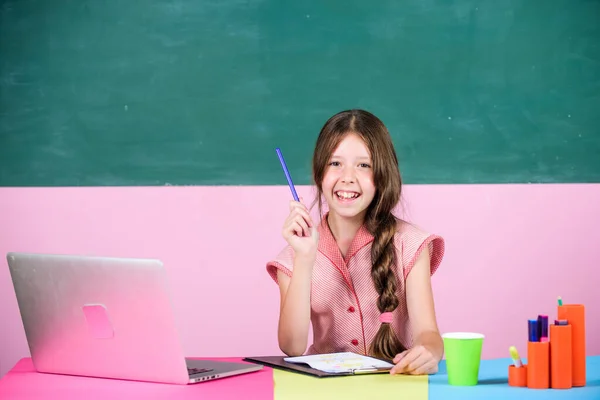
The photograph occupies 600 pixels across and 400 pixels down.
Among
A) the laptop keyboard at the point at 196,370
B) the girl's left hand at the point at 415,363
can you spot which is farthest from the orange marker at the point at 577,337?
the laptop keyboard at the point at 196,370

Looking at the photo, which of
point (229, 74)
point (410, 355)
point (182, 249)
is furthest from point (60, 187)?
point (410, 355)

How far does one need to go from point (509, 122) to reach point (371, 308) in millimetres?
1221

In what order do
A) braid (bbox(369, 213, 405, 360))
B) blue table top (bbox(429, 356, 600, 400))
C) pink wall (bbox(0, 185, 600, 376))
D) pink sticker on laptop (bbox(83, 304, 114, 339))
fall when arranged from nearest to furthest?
blue table top (bbox(429, 356, 600, 400)), pink sticker on laptop (bbox(83, 304, 114, 339)), braid (bbox(369, 213, 405, 360)), pink wall (bbox(0, 185, 600, 376))

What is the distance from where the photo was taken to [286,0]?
9.05 feet

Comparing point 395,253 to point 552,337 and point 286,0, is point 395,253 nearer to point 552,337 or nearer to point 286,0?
point 552,337

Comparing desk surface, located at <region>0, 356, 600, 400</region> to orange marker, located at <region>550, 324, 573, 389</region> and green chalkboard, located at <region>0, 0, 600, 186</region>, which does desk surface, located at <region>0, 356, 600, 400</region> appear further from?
green chalkboard, located at <region>0, 0, 600, 186</region>

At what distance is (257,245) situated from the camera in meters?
2.74

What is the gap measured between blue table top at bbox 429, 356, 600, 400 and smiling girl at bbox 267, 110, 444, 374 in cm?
36

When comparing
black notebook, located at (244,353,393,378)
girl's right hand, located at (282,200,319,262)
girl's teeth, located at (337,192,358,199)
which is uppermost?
girl's teeth, located at (337,192,358,199)

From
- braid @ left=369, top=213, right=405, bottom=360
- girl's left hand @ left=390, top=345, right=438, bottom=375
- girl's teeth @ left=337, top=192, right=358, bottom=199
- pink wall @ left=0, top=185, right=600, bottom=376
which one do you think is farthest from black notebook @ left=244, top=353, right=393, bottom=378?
pink wall @ left=0, top=185, right=600, bottom=376

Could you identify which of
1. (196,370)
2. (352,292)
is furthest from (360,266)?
(196,370)

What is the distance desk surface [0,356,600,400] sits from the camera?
1.26m

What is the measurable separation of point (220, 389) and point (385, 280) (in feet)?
1.96

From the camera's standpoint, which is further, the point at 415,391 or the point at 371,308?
the point at 371,308
